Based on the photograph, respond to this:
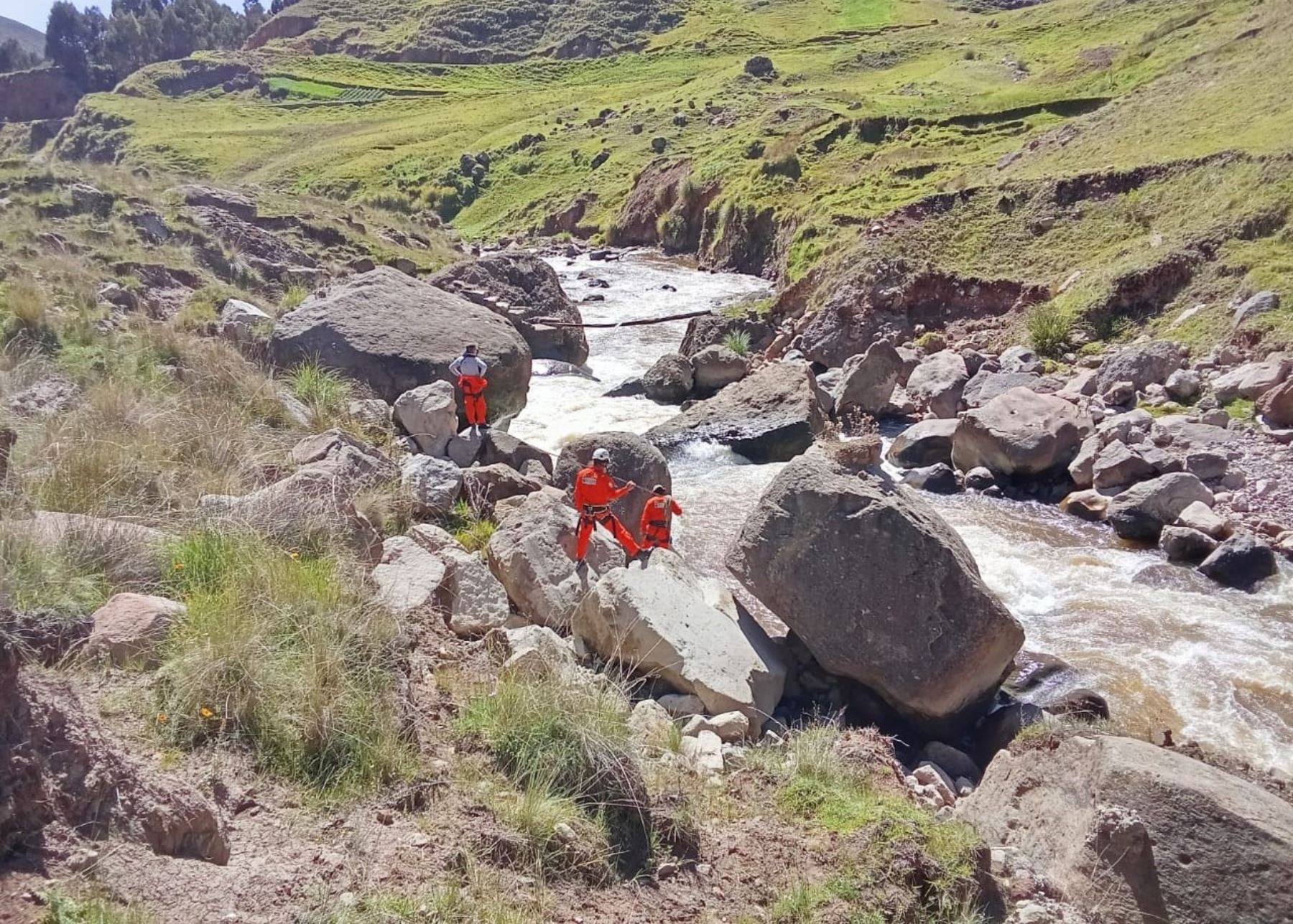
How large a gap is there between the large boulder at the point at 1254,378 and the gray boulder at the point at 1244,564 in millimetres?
4114

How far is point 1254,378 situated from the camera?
14000 millimetres

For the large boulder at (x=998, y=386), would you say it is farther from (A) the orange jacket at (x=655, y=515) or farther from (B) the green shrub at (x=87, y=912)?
(B) the green shrub at (x=87, y=912)

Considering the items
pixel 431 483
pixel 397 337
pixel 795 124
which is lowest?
pixel 431 483

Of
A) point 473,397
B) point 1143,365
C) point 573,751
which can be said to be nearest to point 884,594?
point 573,751

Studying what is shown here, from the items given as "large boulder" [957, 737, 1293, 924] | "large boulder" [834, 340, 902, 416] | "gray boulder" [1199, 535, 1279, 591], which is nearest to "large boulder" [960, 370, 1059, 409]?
"large boulder" [834, 340, 902, 416]

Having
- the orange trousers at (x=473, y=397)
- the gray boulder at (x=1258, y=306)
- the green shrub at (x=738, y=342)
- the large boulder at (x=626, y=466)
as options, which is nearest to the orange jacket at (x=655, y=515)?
the large boulder at (x=626, y=466)

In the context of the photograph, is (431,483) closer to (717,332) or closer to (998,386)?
(998,386)

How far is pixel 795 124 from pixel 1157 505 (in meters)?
32.4

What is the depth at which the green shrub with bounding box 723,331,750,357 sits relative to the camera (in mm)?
20812

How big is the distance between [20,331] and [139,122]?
3206 inches

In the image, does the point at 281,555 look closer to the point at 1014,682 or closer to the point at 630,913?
the point at 630,913

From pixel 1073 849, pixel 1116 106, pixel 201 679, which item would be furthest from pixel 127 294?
pixel 1116 106

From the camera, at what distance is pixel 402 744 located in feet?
17.5

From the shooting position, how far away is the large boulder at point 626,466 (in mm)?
11594
